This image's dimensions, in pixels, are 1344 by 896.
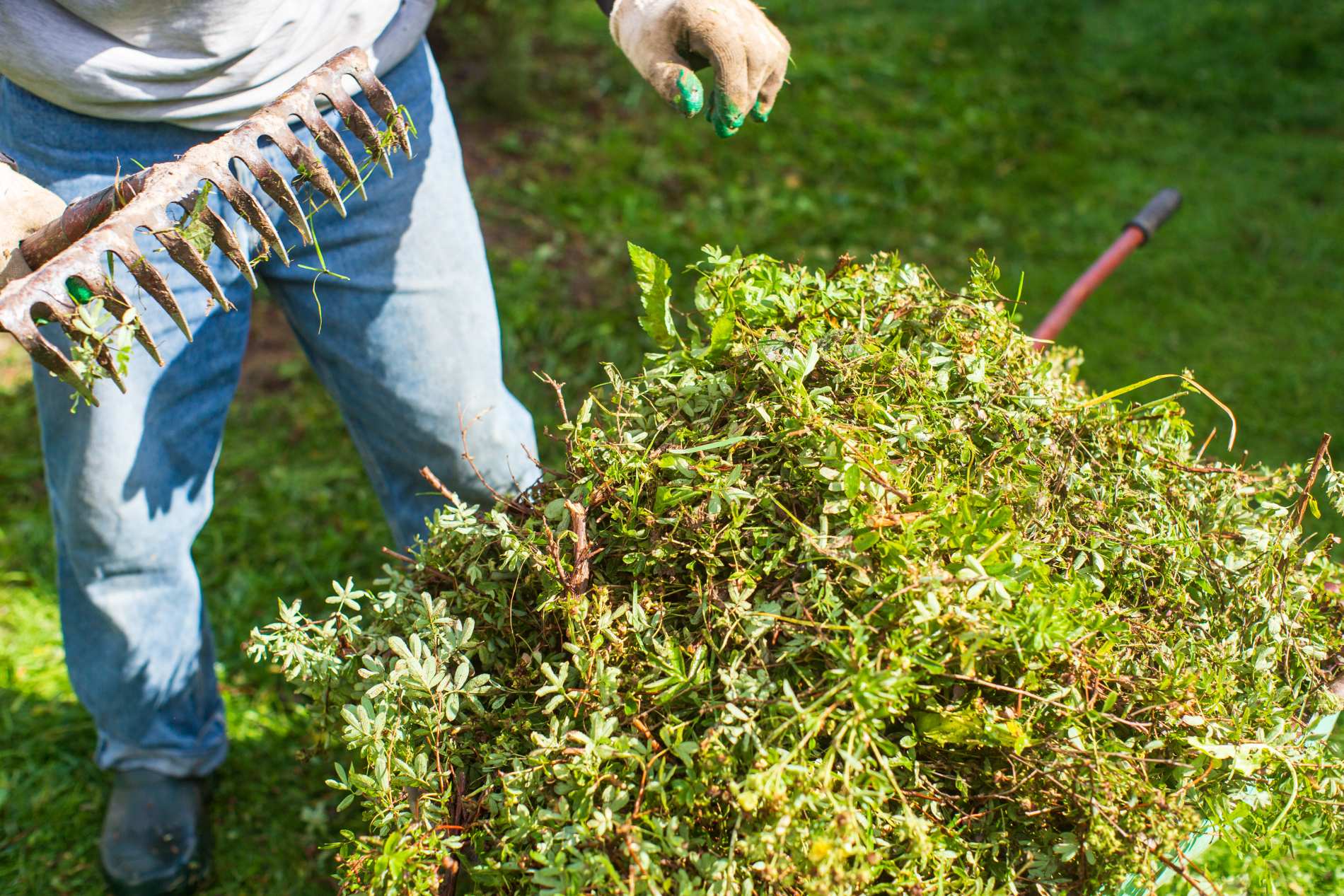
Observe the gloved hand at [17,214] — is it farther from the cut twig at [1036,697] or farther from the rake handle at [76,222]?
the cut twig at [1036,697]

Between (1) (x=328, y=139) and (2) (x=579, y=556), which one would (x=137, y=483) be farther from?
(2) (x=579, y=556)

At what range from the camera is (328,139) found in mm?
1545

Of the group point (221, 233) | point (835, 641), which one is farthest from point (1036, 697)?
point (221, 233)

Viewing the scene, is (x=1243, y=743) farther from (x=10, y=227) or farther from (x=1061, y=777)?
(x=10, y=227)

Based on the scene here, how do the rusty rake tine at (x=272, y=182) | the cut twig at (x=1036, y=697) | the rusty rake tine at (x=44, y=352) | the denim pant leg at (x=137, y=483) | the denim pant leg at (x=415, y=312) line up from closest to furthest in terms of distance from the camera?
the cut twig at (x=1036, y=697) < the rusty rake tine at (x=44, y=352) < the rusty rake tine at (x=272, y=182) < the denim pant leg at (x=137, y=483) < the denim pant leg at (x=415, y=312)

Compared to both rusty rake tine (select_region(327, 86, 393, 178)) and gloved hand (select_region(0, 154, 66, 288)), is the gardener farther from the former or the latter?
rusty rake tine (select_region(327, 86, 393, 178))

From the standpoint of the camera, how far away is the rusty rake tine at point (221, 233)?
4.60 feet

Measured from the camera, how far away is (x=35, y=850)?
2305 mm

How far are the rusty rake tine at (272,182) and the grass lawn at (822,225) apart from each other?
56.3 inches

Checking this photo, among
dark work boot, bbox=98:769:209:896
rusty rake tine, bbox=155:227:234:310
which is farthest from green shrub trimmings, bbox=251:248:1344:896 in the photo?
dark work boot, bbox=98:769:209:896

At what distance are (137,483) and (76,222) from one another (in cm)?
61

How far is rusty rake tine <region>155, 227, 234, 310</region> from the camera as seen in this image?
138 cm

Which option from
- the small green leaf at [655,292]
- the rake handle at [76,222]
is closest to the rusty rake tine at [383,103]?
the rake handle at [76,222]

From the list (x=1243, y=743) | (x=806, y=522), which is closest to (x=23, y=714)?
(x=806, y=522)
